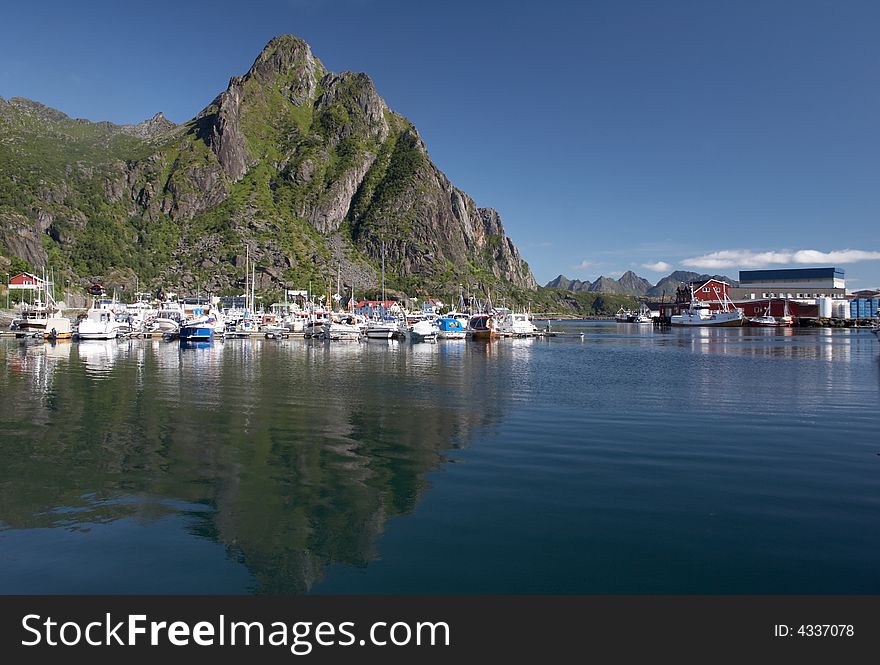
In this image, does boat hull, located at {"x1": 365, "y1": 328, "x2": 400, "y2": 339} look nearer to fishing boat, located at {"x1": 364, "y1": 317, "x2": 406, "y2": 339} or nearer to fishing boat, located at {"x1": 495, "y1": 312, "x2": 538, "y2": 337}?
fishing boat, located at {"x1": 364, "y1": 317, "x2": 406, "y2": 339}

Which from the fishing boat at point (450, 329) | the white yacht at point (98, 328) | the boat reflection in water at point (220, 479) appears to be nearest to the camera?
the boat reflection in water at point (220, 479)

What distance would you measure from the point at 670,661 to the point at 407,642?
4180 mm

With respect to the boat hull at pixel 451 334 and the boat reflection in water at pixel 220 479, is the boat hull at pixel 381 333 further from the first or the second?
the boat reflection in water at pixel 220 479

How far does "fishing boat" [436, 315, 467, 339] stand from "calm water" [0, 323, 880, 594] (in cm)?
8714

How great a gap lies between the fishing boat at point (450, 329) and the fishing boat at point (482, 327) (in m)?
2.57

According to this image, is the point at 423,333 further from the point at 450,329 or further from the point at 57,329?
the point at 57,329

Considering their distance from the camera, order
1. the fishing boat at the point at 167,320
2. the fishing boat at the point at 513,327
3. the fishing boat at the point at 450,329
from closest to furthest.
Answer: the fishing boat at the point at 167,320
the fishing boat at the point at 450,329
the fishing boat at the point at 513,327

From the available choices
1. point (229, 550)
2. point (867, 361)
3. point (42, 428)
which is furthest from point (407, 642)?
point (867, 361)

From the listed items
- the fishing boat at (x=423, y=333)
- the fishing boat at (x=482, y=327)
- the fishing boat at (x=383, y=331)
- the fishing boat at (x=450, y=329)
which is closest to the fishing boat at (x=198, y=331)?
the fishing boat at (x=383, y=331)

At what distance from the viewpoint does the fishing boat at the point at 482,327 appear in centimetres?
12331

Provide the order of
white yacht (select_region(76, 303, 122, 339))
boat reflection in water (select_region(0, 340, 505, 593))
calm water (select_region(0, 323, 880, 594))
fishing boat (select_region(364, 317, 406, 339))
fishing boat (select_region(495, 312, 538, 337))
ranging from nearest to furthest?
calm water (select_region(0, 323, 880, 594)) → boat reflection in water (select_region(0, 340, 505, 593)) → white yacht (select_region(76, 303, 122, 339)) → fishing boat (select_region(364, 317, 406, 339)) → fishing boat (select_region(495, 312, 538, 337))

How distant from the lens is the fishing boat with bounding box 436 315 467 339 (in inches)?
4883

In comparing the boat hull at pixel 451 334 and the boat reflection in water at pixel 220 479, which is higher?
the boat hull at pixel 451 334

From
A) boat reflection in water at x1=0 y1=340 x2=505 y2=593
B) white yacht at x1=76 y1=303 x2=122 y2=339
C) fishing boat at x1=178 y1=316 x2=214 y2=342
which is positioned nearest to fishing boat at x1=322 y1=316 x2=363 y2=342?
fishing boat at x1=178 y1=316 x2=214 y2=342
